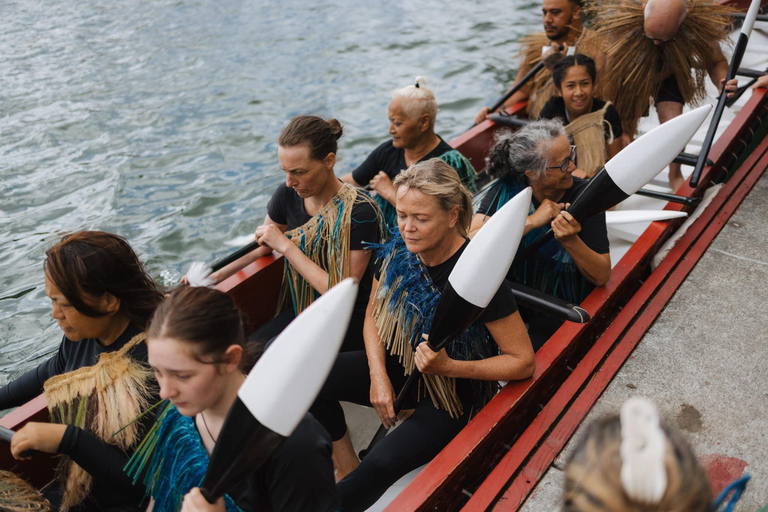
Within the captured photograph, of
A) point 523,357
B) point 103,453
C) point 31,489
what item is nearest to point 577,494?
point 523,357

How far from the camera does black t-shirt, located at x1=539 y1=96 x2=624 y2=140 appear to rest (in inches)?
119

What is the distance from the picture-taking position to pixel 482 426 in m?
1.74

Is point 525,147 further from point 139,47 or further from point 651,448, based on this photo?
point 139,47

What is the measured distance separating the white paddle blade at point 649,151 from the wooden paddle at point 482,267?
0.62 meters

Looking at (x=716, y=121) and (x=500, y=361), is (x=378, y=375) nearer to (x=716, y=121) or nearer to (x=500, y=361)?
(x=500, y=361)

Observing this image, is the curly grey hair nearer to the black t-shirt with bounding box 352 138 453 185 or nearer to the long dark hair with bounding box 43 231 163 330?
the black t-shirt with bounding box 352 138 453 185

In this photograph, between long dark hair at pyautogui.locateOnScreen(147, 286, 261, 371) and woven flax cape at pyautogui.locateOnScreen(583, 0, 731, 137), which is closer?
long dark hair at pyautogui.locateOnScreen(147, 286, 261, 371)

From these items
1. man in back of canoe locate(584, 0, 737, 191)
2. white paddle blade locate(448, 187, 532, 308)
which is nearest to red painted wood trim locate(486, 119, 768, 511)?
man in back of canoe locate(584, 0, 737, 191)

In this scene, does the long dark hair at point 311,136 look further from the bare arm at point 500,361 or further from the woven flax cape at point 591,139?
the woven flax cape at point 591,139

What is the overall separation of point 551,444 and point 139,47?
7247 mm

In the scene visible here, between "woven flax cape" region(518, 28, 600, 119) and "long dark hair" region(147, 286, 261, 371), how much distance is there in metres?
2.61

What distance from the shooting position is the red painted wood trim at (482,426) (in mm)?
1569

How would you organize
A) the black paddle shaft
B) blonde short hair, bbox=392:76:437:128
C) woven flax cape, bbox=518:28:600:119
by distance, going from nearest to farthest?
blonde short hair, bbox=392:76:437:128 → the black paddle shaft → woven flax cape, bbox=518:28:600:119

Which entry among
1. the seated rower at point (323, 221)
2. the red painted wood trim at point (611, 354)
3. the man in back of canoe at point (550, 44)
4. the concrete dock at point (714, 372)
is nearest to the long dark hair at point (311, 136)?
the seated rower at point (323, 221)
